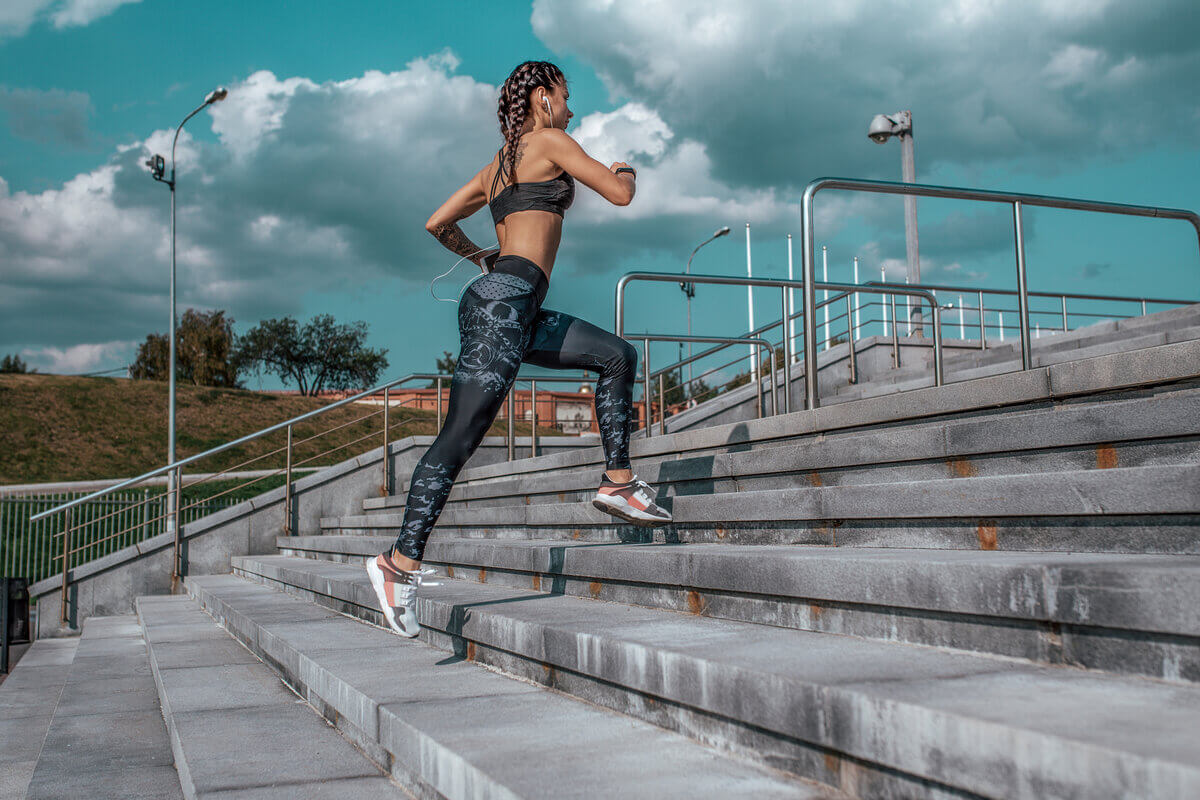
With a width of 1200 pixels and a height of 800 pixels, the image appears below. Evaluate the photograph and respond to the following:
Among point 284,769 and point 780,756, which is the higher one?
point 780,756

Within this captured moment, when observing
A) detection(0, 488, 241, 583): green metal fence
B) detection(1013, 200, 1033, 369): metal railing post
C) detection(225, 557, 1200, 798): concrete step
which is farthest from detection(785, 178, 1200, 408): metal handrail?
detection(0, 488, 241, 583): green metal fence

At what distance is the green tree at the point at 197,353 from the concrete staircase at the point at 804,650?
43320mm

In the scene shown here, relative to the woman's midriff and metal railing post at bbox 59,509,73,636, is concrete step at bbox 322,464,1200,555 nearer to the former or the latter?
the woman's midriff

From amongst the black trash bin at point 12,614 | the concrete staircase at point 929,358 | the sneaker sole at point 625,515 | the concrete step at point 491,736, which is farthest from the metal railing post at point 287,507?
the sneaker sole at point 625,515

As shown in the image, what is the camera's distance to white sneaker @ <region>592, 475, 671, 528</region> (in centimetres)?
333

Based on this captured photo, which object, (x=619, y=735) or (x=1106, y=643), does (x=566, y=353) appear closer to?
(x=619, y=735)

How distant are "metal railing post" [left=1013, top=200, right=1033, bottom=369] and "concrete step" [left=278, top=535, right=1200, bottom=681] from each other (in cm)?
221

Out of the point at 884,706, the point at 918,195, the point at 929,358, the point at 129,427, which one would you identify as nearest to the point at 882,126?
the point at 929,358

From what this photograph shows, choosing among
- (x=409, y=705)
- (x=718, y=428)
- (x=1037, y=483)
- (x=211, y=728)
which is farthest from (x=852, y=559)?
(x=718, y=428)

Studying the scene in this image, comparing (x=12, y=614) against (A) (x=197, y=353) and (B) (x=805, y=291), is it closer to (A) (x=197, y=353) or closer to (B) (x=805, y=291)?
(B) (x=805, y=291)

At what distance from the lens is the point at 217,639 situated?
17.4 ft

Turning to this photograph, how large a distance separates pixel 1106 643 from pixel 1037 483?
68 cm

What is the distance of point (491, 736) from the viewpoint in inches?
79.0

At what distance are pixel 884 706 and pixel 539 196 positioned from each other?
7.17 feet
